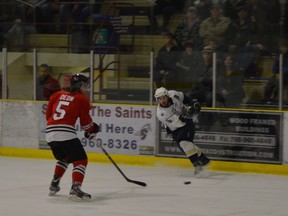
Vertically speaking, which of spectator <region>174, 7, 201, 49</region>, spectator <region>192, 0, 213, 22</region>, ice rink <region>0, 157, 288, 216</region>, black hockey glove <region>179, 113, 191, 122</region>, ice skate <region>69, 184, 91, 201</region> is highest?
spectator <region>192, 0, 213, 22</region>

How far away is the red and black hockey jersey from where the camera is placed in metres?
7.50

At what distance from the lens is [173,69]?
10.2 meters

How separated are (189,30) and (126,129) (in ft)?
6.48

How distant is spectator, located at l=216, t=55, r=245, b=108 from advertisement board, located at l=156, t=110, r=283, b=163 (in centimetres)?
17

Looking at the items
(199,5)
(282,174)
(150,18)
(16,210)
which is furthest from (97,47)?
(16,210)

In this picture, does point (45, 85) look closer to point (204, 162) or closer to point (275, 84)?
point (204, 162)

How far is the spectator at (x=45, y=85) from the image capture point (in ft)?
35.8

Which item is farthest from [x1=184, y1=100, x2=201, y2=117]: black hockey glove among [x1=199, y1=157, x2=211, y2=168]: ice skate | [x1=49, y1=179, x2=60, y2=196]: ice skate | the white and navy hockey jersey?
[x1=49, y1=179, x2=60, y2=196]: ice skate

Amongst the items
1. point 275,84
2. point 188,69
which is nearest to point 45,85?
point 188,69

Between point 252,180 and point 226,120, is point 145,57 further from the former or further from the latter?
point 252,180

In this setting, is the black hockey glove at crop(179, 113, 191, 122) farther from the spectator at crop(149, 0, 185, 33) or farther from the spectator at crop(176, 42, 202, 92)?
the spectator at crop(149, 0, 185, 33)

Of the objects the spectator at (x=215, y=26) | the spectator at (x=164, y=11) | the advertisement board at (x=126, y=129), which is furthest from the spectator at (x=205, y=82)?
the spectator at (x=164, y=11)

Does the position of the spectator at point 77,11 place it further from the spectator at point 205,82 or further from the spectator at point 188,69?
the spectator at point 205,82

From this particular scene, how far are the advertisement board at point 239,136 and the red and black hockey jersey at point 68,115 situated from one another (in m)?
2.62
